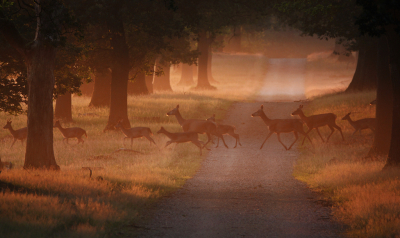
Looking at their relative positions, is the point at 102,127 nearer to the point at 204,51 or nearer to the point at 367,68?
the point at 367,68

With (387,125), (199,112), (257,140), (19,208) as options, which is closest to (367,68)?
(199,112)

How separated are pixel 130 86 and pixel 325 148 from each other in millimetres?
21523

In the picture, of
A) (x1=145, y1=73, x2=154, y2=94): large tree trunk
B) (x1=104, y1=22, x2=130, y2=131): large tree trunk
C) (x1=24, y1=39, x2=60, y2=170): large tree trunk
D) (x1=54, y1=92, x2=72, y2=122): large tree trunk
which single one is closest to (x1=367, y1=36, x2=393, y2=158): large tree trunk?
(x1=24, y1=39, x2=60, y2=170): large tree trunk

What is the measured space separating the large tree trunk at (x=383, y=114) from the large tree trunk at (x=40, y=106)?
32.7 ft

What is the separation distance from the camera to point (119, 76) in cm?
2181

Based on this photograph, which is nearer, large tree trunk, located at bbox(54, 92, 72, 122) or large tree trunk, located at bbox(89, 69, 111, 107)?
large tree trunk, located at bbox(54, 92, 72, 122)

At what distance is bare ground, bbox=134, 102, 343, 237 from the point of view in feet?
25.7

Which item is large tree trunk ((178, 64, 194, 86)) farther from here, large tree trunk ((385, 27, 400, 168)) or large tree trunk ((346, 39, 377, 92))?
large tree trunk ((385, 27, 400, 168))

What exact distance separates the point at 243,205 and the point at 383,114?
25.4 feet

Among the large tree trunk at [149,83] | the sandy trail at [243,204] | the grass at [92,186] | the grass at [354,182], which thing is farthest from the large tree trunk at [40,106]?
the large tree trunk at [149,83]

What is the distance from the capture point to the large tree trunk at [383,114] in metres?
14.9

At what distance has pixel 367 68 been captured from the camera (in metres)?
30.8

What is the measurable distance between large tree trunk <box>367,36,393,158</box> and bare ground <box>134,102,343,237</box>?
9.03 ft

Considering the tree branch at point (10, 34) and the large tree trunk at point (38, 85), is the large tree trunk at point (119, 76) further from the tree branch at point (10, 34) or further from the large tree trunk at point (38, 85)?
the tree branch at point (10, 34)
